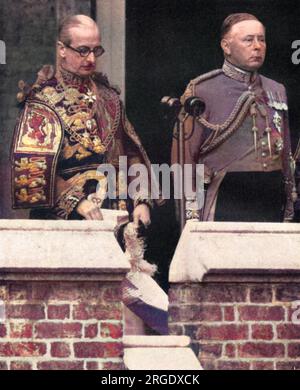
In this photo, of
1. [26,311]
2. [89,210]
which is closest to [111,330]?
[26,311]

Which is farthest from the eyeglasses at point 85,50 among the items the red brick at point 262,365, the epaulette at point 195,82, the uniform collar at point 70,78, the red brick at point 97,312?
the red brick at point 262,365

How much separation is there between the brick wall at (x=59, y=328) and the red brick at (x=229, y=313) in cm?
55

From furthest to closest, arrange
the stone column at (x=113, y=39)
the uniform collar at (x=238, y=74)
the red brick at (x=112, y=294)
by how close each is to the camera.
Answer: the uniform collar at (x=238, y=74) → the stone column at (x=113, y=39) → the red brick at (x=112, y=294)

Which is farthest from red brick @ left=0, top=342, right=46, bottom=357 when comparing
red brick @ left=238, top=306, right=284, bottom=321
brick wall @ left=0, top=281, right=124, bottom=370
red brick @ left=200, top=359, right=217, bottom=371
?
red brick @ left=238, top=306, right=284, bottom=321

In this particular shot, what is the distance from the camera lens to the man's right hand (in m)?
10.7

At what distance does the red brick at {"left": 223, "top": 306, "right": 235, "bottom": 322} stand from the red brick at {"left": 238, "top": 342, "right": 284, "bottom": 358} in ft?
0.47

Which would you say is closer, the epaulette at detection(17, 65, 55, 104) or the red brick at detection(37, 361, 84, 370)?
the red brick at detection(37, 361, 84, 370)

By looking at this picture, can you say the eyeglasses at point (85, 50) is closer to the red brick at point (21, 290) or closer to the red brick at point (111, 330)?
the red brick at point (21, 290)

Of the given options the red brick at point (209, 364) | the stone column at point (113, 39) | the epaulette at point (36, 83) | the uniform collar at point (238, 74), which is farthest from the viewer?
the uniform collar at point (238, 74)

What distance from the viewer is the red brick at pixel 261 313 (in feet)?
34.8

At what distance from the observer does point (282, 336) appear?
10.6 metres

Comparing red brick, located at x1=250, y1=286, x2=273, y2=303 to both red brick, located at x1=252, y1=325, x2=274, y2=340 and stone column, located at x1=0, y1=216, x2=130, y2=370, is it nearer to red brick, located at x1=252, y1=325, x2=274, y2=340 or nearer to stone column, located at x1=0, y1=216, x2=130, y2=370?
red brick, located at x1=252, y1=325, x2=274, y2=340

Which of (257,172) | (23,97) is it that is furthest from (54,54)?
(257,172)
